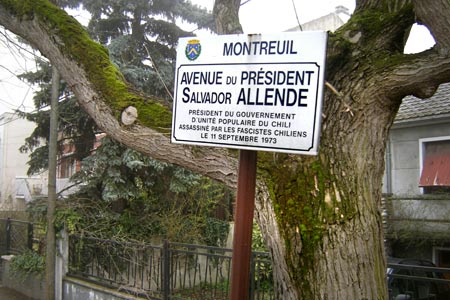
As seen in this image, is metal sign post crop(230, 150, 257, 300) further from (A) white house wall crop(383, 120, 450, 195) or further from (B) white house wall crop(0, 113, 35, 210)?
(B) white house wall crop(0, 113, 35, 210)

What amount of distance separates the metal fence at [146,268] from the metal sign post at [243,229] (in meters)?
4.28

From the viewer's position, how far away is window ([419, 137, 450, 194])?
9.97m

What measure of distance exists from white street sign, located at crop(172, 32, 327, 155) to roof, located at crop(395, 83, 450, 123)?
29.3 feet

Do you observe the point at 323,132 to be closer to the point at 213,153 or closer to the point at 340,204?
the point at 340,204

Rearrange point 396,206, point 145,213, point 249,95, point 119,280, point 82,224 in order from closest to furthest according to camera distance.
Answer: point 249,95 → point 119,280 → point 82,224 → point 145,213 → point 396,206

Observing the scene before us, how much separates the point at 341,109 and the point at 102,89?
1.90 metres

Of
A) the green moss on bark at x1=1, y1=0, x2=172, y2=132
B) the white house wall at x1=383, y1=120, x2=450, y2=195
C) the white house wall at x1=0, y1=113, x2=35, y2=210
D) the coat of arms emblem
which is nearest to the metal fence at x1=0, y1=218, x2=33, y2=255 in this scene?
the green moss on bark at x1=1, y1=0, x2=172, y2=132

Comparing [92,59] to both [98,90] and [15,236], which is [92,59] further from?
[15,236]

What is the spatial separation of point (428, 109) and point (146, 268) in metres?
7.35

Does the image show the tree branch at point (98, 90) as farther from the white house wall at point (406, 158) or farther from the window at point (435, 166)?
the white house wall at point (406, 158)

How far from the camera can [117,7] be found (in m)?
9.88

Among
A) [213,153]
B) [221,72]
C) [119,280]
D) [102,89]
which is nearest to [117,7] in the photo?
[119,280]

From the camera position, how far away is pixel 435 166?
1020cm

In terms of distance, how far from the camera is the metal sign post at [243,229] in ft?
6.97
